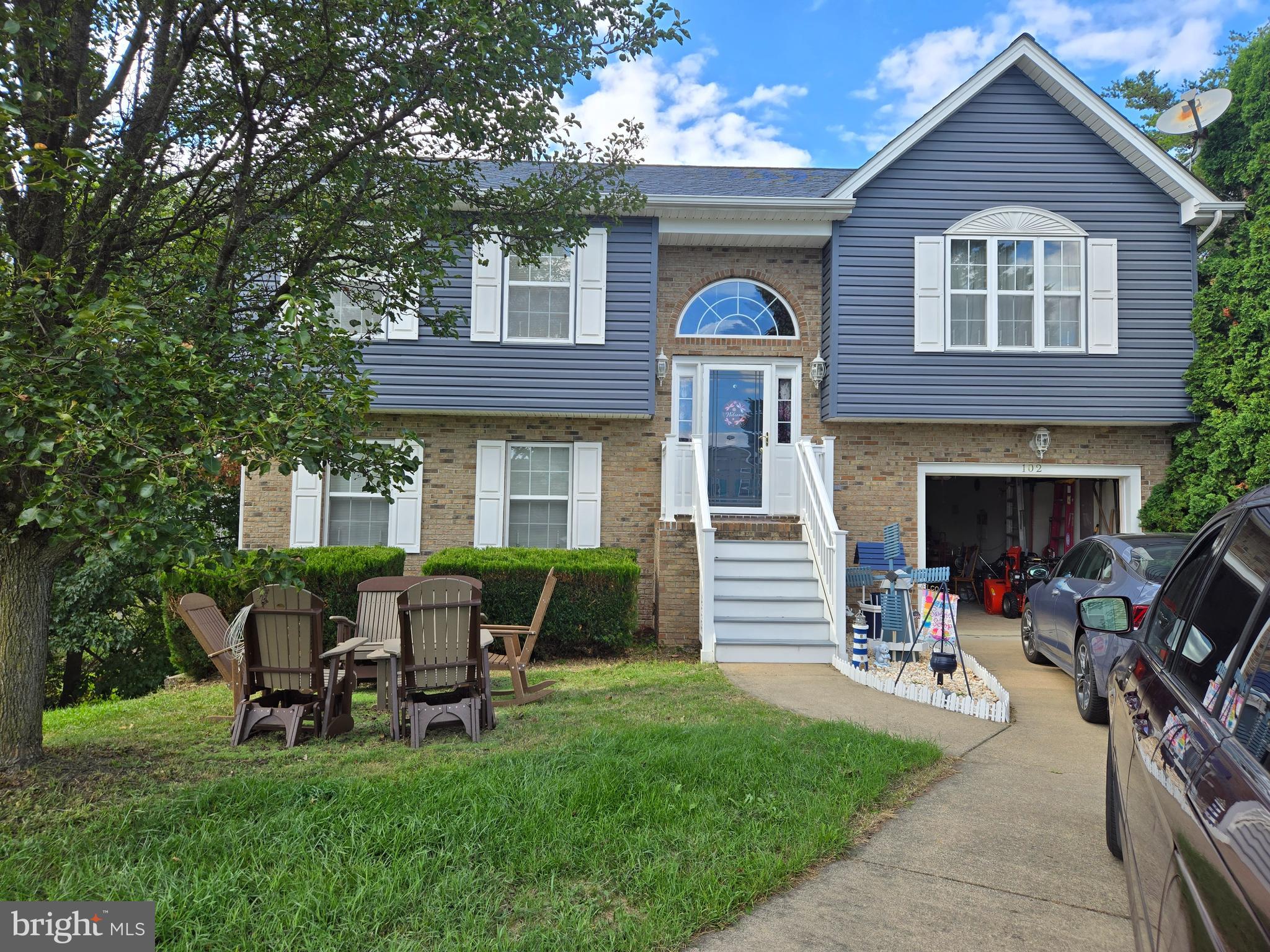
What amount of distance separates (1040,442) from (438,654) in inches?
365

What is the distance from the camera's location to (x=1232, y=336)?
10141 millimetres

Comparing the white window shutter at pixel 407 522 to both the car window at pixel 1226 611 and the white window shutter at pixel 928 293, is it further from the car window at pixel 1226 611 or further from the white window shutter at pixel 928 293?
the car window at pixel 1226 611

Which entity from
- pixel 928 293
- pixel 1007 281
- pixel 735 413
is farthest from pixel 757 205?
pixel 1007 281

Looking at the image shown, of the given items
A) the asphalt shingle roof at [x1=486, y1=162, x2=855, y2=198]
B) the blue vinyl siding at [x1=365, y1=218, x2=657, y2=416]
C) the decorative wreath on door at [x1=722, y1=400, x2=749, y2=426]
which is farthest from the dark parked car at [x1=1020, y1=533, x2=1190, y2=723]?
the asphalt shingle roof at [x1=486, y1=162, x2=855, y2=198]

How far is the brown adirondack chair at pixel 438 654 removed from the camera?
5.45 metres

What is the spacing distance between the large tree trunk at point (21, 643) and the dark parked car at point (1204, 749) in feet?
17.4

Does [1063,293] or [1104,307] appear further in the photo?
[1063,293]

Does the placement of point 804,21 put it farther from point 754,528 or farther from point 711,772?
point 711,772

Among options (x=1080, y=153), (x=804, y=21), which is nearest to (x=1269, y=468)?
(x=1080, y=153)

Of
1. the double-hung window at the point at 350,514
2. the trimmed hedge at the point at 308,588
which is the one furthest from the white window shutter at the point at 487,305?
the trimmed hedge at the point at 308,588

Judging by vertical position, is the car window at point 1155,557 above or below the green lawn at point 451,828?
above

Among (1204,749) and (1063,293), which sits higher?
(1063,293)

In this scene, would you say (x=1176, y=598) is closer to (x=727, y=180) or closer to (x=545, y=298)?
(x=545, y=298)

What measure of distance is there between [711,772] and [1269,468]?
8693mm
